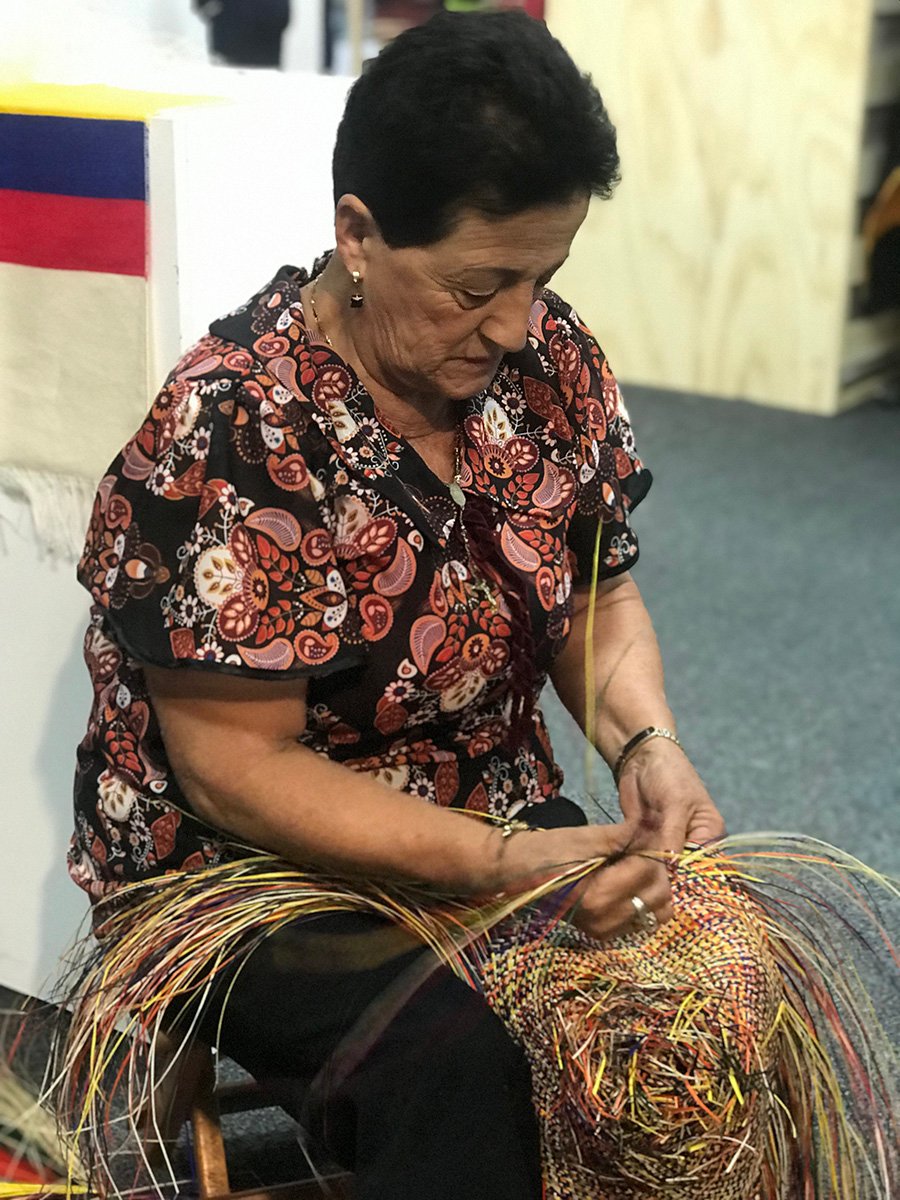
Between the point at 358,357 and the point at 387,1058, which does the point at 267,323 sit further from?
the point at 387,1058

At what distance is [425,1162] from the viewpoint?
3.50 ft

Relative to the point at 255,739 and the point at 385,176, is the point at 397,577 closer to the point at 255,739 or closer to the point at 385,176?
the point at 255,739

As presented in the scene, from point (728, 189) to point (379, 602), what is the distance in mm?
3198

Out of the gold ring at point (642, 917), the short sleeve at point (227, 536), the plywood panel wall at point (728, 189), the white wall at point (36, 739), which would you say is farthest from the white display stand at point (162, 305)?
the plywood panel wall at point (728, 189)

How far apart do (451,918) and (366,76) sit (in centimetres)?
61

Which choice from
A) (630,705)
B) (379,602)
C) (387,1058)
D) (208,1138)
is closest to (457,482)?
(379,602)

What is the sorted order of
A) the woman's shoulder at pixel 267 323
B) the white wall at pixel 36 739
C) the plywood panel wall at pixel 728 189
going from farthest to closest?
1. the plywood panel wall at pixel 728 189
2. the white wall at pixel 36 739
3. the woman's shoulder at pixel 267 323

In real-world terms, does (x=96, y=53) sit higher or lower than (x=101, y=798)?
higher

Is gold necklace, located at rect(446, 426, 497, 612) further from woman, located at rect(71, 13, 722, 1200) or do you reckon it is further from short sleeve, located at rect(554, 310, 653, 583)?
short sleeve, located at rect(554, 310, 653, 583)

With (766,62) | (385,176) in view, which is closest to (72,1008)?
(385,176)

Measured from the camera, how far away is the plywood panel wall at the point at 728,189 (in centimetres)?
389

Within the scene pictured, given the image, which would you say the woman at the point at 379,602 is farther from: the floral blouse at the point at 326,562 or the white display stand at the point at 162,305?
the white display stand at the point at 162,305

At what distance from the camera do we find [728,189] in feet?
13.4

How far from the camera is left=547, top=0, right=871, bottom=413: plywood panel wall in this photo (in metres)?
3.89
